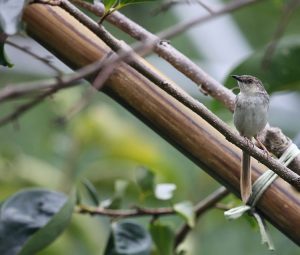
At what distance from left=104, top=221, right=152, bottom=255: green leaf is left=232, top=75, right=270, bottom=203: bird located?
0.37m

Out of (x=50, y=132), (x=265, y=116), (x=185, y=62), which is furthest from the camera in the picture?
(x=50, y=132)

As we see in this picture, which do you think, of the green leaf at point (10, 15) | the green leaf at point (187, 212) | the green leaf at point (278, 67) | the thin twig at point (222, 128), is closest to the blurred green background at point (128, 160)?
the green leaf at point (278, 67)

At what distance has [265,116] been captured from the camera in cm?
174

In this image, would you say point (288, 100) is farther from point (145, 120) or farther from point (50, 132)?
point (145, 120)

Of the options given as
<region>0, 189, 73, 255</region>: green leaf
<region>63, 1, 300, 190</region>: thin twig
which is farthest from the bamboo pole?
<region>0, 189, 73, 255</region>: green leaf

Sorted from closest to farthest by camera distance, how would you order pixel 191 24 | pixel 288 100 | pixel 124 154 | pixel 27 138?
pixel 191 24 < pixel 124 154 < pixel 288 100 < pixel 27 138

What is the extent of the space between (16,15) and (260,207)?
529 millimetres

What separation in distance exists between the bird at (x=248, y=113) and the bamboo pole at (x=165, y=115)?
0.09 ft

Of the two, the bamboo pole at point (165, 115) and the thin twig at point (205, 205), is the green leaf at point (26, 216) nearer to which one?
the thin twig at point (205, 205)

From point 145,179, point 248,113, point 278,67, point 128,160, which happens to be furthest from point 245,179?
point 128,160

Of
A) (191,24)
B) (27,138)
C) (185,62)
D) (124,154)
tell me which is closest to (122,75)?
(185,62)

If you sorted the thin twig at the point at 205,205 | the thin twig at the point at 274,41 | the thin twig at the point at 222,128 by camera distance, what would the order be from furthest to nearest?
the thin twig at the point at 205,205
the thin twig at the point at 274,41
the thin twig at the point at 222,128

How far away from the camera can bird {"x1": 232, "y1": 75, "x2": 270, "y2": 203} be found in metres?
1.41

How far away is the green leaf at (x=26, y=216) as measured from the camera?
5.83 ft
